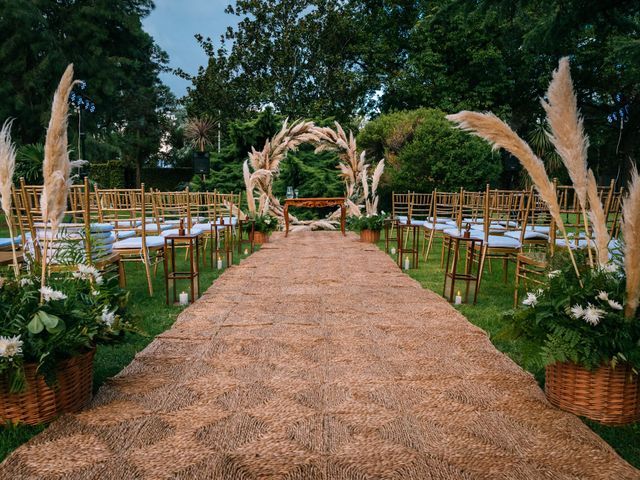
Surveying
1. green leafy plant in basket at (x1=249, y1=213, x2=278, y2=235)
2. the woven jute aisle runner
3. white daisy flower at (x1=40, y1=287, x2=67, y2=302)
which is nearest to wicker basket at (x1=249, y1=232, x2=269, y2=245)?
green leafy plant in basket at (x1=249, y1=213, x2=278, y2=235)

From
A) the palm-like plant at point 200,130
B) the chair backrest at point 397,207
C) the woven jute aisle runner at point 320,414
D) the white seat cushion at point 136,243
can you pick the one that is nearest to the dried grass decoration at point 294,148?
the chair backrest at point 397,207

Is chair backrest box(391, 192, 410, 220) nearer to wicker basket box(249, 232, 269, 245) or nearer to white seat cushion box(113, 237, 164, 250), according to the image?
wicker basket box(249, 232, 269, 245)

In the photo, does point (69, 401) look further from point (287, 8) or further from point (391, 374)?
point (287, 8)

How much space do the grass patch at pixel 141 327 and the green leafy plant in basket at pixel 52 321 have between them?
21cm

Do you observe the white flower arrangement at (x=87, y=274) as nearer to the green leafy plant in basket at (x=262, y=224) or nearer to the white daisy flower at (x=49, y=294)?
the white daisy flower at (x=49, y=294)

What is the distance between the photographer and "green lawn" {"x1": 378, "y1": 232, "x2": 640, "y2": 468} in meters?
1.76

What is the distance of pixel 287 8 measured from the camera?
17.5 meters

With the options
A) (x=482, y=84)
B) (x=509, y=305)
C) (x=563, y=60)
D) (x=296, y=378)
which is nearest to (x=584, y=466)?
(x=296, y=378)

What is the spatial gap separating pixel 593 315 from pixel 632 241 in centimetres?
31

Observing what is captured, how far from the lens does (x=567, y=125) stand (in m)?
1.92

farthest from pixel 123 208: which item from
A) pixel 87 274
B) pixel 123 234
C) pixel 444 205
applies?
pixel 444 205

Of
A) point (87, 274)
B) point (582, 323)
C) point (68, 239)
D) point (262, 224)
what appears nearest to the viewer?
point (582, 323)

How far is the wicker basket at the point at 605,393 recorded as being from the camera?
6.10 feet

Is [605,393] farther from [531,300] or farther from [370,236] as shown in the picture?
[370,236]
